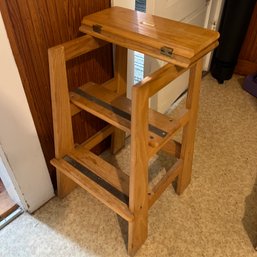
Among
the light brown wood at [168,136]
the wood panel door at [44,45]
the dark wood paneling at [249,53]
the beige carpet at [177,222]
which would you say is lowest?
the beige carpet at [177,222]

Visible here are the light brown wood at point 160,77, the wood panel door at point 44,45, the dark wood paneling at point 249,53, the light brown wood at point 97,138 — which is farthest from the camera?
the dark wood paneling at point 249,53

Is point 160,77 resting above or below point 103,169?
above

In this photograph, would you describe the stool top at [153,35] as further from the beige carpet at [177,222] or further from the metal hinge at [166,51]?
the beige carpet at [177,222]

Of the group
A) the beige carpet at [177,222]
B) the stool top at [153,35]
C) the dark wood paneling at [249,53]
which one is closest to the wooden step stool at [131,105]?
the stool top at [153,35]

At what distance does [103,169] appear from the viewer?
3.66ft

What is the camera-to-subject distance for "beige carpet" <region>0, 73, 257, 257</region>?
1.16 metres

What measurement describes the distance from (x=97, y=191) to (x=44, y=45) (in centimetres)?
57

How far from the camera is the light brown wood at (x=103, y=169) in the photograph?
1061 mm

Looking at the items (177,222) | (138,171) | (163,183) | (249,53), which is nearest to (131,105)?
(138,171)

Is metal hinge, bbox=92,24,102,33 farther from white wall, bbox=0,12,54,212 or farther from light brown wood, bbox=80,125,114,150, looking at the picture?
light brown wood, bbox=80,125,114,150

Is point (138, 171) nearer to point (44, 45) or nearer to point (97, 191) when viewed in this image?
point (97, 191)

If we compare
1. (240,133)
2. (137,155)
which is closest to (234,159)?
A: (240,133)

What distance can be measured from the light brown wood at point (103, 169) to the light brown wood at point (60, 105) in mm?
53

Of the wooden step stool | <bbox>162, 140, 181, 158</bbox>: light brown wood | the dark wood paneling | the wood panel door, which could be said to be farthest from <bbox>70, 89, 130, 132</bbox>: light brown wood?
the dark wood paneling
